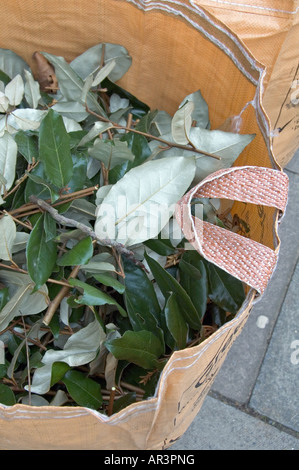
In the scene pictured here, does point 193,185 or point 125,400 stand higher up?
point 193,185

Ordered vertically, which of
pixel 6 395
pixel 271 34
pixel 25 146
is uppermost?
pixel 271 34

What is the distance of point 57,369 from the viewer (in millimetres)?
542

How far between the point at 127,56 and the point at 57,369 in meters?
0.49

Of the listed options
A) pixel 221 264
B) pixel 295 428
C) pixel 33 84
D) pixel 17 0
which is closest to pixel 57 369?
pixel 221 264

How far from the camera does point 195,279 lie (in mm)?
590

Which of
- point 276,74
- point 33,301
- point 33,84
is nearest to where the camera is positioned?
point 33,301

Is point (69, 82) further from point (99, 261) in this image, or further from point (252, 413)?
point (252, 413)

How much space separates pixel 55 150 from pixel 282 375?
0.79 metres

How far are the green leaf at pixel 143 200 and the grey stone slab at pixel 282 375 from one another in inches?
26.0

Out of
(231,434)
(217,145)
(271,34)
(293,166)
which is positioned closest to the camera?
(217,145)

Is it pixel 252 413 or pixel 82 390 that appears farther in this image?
pixel 252 413

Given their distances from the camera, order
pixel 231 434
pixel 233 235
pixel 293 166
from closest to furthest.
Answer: pixel 233 235 → pixel 231 434 → pixel 293 166

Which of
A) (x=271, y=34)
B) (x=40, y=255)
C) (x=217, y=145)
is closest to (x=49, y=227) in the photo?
(x=40, y=255)

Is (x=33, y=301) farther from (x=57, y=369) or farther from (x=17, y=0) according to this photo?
(x=17, y=0)
